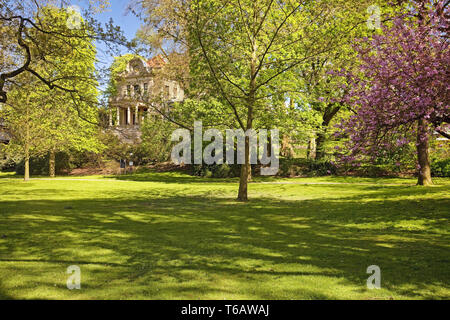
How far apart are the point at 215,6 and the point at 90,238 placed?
34.9ft

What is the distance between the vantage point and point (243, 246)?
8219 mm

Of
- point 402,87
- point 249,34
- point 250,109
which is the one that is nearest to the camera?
point 402,87

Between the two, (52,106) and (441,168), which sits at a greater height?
(52,106)

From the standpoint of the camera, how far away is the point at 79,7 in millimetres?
12070

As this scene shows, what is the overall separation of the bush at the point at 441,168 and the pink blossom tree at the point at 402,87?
1684 cm

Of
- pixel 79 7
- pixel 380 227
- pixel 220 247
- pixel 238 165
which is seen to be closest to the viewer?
pixel 220 247

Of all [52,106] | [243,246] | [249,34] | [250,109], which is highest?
[249,34]

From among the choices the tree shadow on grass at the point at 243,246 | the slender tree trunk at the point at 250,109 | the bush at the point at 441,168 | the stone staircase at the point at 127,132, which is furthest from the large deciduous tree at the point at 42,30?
the bush at the point at 441,168

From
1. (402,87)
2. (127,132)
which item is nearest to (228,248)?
(402,87)

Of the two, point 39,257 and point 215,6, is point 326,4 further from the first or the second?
point 39,257

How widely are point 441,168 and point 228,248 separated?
75.2 feet

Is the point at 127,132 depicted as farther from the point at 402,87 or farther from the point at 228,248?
the point at 402,87

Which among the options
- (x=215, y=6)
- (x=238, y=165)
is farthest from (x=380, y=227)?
(x=238, y=165)
